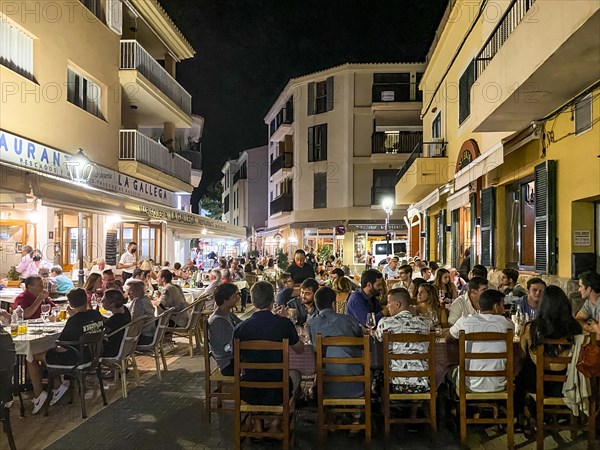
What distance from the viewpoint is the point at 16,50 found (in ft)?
39.2

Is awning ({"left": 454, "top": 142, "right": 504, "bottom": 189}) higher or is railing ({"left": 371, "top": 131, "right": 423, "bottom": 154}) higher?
railing ({"left": 371, "top": 131, "right": 423, "bottom": 154})

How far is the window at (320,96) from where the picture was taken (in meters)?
35.7

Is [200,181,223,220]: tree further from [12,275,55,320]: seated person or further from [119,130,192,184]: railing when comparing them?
[12,275,55,320]: seated person

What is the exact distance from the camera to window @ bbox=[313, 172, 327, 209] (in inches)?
1433

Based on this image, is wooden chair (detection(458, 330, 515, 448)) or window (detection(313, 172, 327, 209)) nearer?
wooden chair (detection(458, 330, 515, 448))

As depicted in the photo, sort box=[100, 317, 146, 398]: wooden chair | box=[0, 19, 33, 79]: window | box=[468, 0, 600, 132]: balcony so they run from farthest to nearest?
box=[0, 19, 33, 79]: window, box=[100, 317, 146, 398]: wooden chair, box=[468, 0, 600, 132]: balcony

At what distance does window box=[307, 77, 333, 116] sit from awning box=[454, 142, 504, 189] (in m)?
23.7

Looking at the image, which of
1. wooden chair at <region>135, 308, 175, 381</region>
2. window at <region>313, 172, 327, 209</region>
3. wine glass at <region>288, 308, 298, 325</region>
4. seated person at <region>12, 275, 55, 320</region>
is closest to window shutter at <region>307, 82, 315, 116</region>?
window at <region>313, 172, 327, 209</region>

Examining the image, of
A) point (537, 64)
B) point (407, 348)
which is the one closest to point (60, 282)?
point (407, 348)

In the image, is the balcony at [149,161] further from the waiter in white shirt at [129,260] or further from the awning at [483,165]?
the awning at [483,165]

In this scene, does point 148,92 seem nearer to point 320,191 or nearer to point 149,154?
point 149,154

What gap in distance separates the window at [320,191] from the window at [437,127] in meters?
14.5

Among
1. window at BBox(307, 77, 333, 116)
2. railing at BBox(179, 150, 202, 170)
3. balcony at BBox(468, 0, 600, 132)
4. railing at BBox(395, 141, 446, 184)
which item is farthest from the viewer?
window at BBox(307, 77, 333, 116)

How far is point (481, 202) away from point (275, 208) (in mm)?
28970
